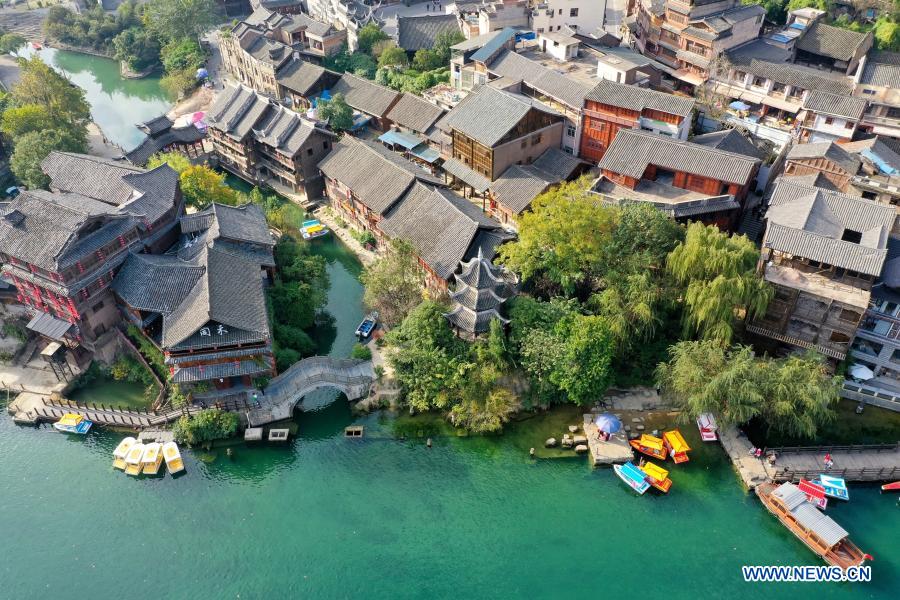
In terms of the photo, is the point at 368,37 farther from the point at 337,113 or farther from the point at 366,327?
the point at 366,327

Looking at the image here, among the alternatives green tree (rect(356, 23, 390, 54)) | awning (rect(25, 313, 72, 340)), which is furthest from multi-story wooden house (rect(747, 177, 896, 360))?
green tree (rect(356, 23, 390, 54))

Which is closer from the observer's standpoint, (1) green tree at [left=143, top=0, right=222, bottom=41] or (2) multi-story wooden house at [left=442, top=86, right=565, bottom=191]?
(2) multi-story wooden house at [left=442, top=86, right=565, bottom=191]

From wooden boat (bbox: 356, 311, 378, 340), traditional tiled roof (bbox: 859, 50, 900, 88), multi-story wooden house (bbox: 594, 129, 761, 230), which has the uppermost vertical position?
traditional tiled roof (bbox: 859, 50, 900, 88)

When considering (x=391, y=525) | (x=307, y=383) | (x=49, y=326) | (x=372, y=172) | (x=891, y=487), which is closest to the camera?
(x=391, y=525)

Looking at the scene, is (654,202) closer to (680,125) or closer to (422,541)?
(680,125)

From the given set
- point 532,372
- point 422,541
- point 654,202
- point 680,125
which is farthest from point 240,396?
point 680,125

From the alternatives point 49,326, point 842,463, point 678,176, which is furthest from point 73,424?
point 842,463

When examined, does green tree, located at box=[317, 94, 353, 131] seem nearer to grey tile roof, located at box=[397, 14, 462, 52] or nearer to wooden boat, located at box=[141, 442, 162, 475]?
grey tile roof, located at box=[397, 14, 462, 52]
